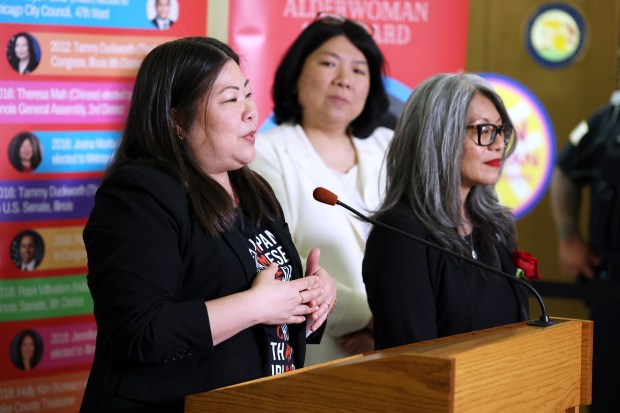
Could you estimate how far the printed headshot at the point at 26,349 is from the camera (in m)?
2.68

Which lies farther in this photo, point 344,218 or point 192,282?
point 344,218

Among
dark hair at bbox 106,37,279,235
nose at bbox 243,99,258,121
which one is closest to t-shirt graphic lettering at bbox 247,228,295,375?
dark hair at bbox 106,37,279,235

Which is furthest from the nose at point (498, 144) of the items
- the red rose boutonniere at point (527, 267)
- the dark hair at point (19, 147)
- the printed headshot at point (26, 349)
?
the printed headshot at point (26, 349)

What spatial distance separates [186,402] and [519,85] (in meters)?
4.17

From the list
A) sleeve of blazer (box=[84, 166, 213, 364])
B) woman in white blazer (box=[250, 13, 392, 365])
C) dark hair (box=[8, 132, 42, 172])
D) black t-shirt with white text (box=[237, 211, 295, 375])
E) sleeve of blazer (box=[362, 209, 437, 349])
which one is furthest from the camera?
woman in white blazer (box=[250, 13, 392, 365])

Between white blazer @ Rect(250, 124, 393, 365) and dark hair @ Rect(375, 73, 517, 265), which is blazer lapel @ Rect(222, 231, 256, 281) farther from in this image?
white blazer @ Rect(250, 124, 393, 365)

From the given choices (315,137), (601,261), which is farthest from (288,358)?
(601,261)

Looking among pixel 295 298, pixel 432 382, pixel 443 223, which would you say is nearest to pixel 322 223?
pixel 443 223

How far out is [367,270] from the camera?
2.44 metres

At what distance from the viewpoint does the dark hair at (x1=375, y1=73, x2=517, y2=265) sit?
2.51 metres

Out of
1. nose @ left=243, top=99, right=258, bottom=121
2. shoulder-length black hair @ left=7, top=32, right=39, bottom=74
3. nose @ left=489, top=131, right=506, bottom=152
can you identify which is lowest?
nose @ left=489, top=131, right=506, bottom=152

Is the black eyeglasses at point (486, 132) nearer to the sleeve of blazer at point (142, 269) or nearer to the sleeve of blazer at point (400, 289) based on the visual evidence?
the sleeve of blazer at point (400, 289)

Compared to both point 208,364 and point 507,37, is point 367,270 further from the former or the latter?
point 507,37

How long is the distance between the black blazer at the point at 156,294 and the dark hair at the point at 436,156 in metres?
0.74
